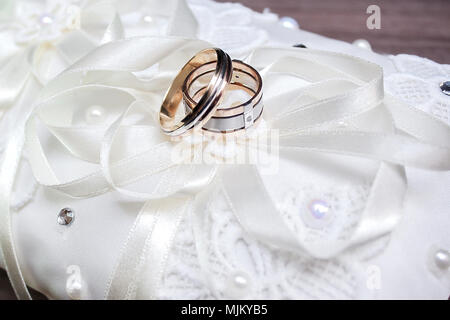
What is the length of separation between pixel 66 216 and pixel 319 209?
0.32 m

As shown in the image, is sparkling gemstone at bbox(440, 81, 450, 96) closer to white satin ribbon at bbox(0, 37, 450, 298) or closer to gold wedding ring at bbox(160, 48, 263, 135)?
white satin ribbon at bbox(0, 37, 450, 298)

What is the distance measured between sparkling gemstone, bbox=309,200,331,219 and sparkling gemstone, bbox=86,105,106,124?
329mm

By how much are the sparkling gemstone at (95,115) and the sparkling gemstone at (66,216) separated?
0.46 ft

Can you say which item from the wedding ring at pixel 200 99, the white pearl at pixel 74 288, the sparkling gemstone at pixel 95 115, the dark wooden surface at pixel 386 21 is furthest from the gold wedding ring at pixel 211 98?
the dark wooden surface at pixel 386 21

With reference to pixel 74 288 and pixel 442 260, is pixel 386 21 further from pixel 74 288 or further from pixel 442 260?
pixel 74 288

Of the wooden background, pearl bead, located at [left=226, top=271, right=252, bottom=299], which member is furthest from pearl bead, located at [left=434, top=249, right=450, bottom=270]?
the wooden background

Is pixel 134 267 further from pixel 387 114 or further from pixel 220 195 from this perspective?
pixel 387 114

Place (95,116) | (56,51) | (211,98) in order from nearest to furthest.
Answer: (211,98)
(95,116)
(56,51)

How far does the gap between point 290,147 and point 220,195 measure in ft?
0.35

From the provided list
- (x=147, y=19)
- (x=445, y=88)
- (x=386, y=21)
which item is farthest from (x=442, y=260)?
(x=386, y=21)

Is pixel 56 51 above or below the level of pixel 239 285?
above

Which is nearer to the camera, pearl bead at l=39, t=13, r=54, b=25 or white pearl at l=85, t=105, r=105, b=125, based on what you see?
white pearl at l=85, t=105, r=105, b=125

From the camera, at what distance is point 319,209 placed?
1.95 feet

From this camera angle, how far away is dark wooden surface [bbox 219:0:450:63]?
3.64ft
